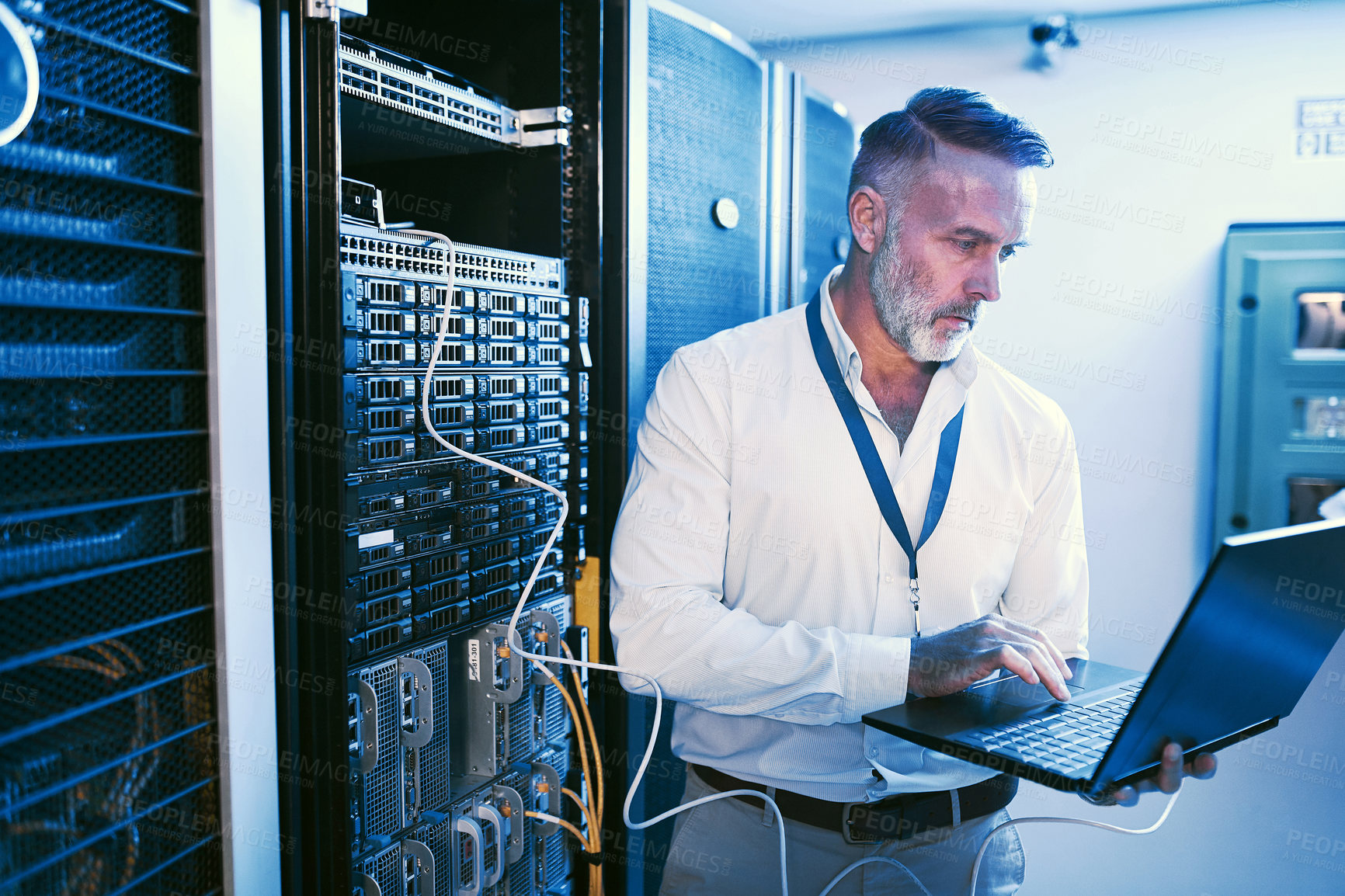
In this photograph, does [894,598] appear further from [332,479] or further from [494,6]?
[494,6]

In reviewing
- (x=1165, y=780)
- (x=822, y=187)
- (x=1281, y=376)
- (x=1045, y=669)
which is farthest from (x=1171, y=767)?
(x=1281, y=376)

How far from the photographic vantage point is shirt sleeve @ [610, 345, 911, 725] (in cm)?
116

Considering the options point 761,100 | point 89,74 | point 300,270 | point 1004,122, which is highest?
point 761,100

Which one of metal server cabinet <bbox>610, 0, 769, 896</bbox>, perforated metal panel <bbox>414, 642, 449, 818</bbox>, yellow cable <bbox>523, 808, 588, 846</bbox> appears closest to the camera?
perforated metal panel <bbox>414, 642, 449, 818</bbox>

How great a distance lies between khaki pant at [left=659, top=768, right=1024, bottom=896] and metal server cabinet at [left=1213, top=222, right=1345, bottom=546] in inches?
65.3

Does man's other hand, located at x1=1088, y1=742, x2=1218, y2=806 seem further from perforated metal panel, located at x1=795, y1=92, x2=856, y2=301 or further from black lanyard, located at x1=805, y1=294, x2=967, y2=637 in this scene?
perforated metal panel, located at x1=795, y1=92, x2=856, y2=301

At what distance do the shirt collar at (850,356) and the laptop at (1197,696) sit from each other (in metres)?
0.49

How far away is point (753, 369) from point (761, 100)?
78cm

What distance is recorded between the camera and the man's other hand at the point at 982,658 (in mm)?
1079

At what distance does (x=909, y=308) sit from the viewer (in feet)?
4.61

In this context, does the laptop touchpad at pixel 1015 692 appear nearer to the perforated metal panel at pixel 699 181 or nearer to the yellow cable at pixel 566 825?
the yellow cable at pixel 566 825

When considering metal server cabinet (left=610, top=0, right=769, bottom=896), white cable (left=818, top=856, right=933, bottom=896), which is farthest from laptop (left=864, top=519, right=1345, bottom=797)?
metal server cabinet (left=610, top=0, right=769, bottom=896)

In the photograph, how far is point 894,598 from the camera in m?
1.33

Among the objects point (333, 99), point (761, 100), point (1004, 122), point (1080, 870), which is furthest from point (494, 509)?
point (1080, 870)
